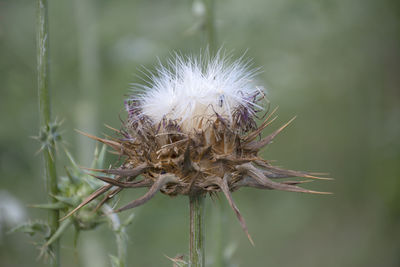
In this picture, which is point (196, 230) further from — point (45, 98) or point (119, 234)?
point (45, 98)

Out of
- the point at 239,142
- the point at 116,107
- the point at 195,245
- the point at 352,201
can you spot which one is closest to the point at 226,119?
the point at 239,142

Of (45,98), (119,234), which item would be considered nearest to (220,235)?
(119,234)

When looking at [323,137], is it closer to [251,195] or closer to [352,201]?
[352,201]

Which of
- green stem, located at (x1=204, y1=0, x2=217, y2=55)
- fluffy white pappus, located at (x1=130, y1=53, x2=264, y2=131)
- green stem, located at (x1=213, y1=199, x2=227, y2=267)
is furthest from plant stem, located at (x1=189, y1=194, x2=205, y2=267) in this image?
green stem, located at (x1=204, y1=0, x2=217, y2=55)

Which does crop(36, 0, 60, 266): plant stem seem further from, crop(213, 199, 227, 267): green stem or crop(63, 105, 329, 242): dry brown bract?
crop(213, 199, 227, 267): green stem

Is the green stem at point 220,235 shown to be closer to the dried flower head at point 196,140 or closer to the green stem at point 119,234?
the green stem at point 119,234

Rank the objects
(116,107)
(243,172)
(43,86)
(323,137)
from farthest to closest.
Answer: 1. (323,137)
2. (116,107)
3. (43,86)
4. (243,172)
